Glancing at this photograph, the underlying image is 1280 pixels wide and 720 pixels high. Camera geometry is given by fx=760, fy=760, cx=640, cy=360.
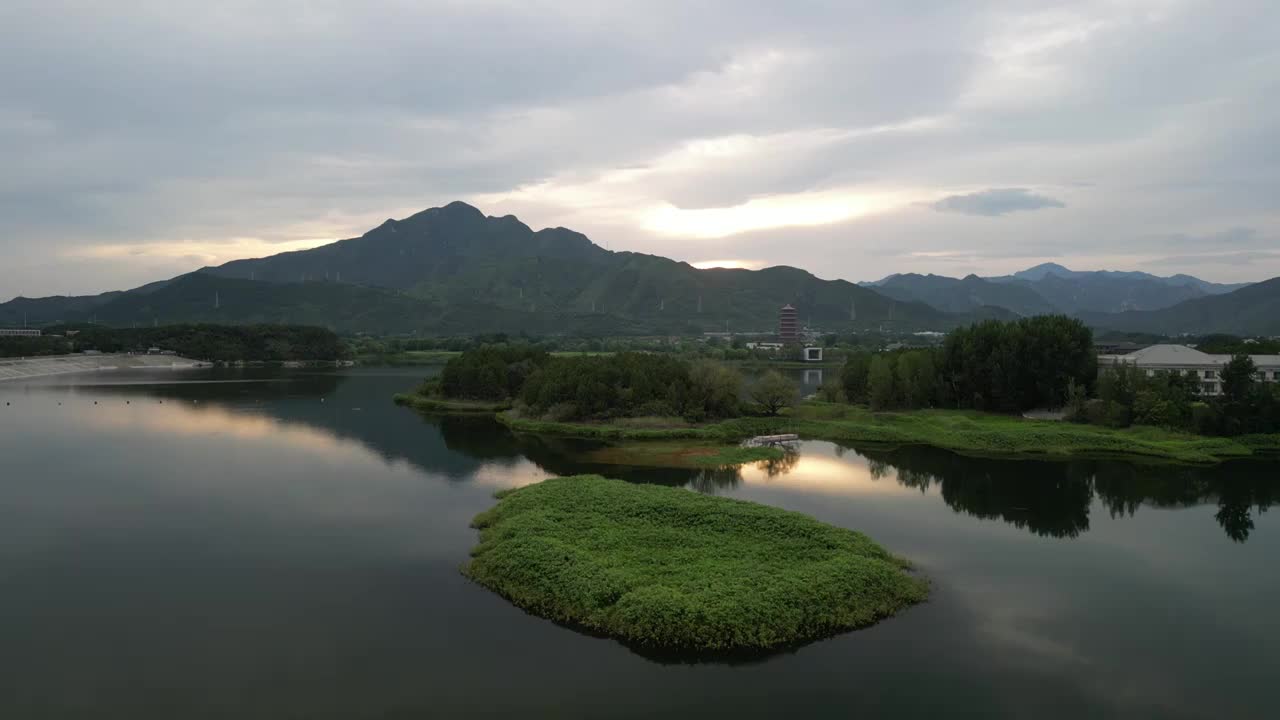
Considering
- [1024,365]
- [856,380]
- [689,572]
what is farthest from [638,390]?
[689,572]

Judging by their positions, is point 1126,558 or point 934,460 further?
point 934,460

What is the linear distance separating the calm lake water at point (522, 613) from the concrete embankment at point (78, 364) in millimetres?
75629

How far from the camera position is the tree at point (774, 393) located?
53.0m

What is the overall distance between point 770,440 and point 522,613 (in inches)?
1071

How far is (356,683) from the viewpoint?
49.9ft

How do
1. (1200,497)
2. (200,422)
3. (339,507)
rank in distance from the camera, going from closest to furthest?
1. (339,507)
2. (1200,497)
3. (200,422)

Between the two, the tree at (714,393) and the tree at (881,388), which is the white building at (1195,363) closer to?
the tree at (881,388)

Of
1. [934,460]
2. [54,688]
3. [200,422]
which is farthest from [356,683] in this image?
[200,422]

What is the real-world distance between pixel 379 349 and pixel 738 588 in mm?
139609

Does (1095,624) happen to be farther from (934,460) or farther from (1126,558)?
(934,460)

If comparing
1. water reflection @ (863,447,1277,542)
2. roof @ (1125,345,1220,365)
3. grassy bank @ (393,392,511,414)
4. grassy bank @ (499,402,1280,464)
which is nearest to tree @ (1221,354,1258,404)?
grassy bank @ (499,402,1280,464)

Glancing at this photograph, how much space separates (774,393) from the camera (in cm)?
5300

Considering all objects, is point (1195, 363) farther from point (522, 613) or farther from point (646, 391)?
point (522, 613)

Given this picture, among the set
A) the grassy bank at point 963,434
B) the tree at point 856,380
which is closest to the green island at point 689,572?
A: the grassy bank at point 963,434
